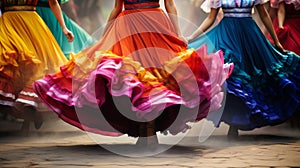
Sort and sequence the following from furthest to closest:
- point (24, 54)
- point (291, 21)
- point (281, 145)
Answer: point (291, 21), point (24, 54), point (281, 145)

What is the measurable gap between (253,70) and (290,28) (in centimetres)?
117

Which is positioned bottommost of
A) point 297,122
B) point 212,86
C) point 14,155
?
point 297,122

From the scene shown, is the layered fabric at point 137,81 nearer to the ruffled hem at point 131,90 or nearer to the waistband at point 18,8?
the ruffled hem at point 131,90

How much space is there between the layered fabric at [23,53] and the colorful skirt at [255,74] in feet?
4.59

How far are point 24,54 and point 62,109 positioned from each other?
118 centimetres

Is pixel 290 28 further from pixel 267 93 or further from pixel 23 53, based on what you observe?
pixel 23 53

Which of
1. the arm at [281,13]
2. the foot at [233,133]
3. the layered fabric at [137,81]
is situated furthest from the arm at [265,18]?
the layered fabric at [137,81]

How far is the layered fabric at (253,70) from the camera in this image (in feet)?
21.2

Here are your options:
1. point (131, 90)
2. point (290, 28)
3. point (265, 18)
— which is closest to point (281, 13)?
point (290, 28)

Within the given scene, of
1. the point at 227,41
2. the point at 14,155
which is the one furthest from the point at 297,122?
the point at 14,155

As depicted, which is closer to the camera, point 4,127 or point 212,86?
point 212,86

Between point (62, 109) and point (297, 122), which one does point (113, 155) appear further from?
point (297, 122)

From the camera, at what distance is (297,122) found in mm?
7555

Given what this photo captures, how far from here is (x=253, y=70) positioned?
6.54 m
